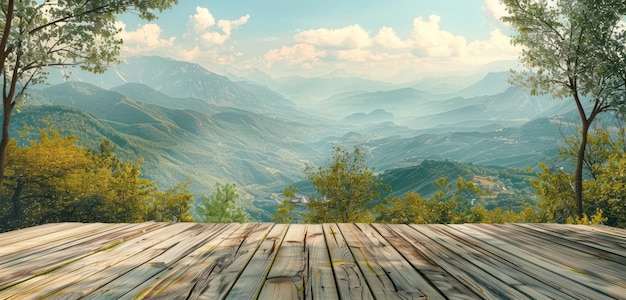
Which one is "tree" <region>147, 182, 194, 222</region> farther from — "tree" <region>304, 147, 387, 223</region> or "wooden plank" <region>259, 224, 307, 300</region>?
"wooden plank" <region>259, 224, 307, 300</region>

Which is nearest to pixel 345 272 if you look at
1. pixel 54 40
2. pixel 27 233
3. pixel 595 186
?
pixel 27 233

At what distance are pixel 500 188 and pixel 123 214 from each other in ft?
591

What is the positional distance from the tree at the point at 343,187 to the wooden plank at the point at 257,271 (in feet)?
88.2

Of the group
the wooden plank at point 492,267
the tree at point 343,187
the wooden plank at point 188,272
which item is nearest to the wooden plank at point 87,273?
the wooden plank at point 188,272

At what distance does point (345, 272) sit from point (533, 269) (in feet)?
4.94

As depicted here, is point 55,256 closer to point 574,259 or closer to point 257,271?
point 257,271

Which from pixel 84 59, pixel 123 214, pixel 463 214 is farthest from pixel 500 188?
pixel 84 59

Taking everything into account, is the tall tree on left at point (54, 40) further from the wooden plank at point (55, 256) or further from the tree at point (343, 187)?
the tree at point (343, 187)

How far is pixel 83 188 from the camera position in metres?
33.5

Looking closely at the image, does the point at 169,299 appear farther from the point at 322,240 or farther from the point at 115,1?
the point at 115,1

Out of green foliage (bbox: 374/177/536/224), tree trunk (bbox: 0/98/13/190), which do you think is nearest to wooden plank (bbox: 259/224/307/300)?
tree trunk (bbox: 0/98/13/190)

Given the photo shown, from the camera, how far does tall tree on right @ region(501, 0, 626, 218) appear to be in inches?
501

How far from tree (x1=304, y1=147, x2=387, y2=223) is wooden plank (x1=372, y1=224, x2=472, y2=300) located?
27040mm

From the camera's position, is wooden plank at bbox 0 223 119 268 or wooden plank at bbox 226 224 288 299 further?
wooden plank at bbox 0 223 119 268
